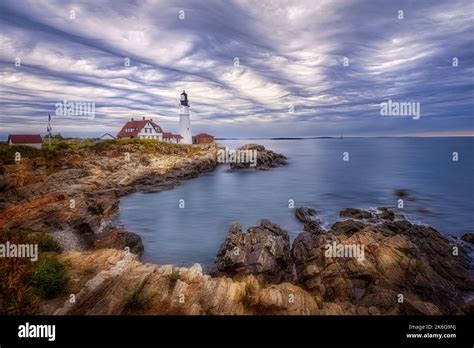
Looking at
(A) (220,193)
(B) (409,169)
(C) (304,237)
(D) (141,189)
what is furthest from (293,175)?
(C) (304,237)

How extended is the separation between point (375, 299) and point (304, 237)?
202 inches

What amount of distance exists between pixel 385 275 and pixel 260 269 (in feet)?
14.0

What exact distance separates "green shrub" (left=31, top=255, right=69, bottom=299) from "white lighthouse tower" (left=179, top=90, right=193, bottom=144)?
1984 inches

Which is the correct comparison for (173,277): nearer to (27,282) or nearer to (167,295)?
(167,295)

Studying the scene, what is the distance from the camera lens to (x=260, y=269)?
10.2 m

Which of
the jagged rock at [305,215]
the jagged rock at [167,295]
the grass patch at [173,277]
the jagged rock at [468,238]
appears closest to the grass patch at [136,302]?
the jagged rock at [167,295]

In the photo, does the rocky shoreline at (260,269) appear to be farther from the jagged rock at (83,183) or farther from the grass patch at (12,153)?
the grass patch at (12,153)

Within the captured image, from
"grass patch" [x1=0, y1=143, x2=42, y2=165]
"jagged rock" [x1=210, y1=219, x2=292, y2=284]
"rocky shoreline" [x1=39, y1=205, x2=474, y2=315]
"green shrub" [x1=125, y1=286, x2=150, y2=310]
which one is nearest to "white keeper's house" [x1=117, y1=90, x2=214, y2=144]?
Answer: "grass patch" [x1=0, y1=143, x2=42, y2=165]

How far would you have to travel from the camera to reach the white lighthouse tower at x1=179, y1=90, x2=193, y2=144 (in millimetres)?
54812

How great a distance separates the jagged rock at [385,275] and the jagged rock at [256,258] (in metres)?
0.70

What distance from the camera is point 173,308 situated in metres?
6.46

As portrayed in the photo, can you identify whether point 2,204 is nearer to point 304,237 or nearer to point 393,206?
point 304,237

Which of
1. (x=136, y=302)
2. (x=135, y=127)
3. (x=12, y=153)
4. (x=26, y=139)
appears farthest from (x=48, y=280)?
(x=135, y=127)

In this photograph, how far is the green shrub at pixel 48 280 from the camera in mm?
6508
